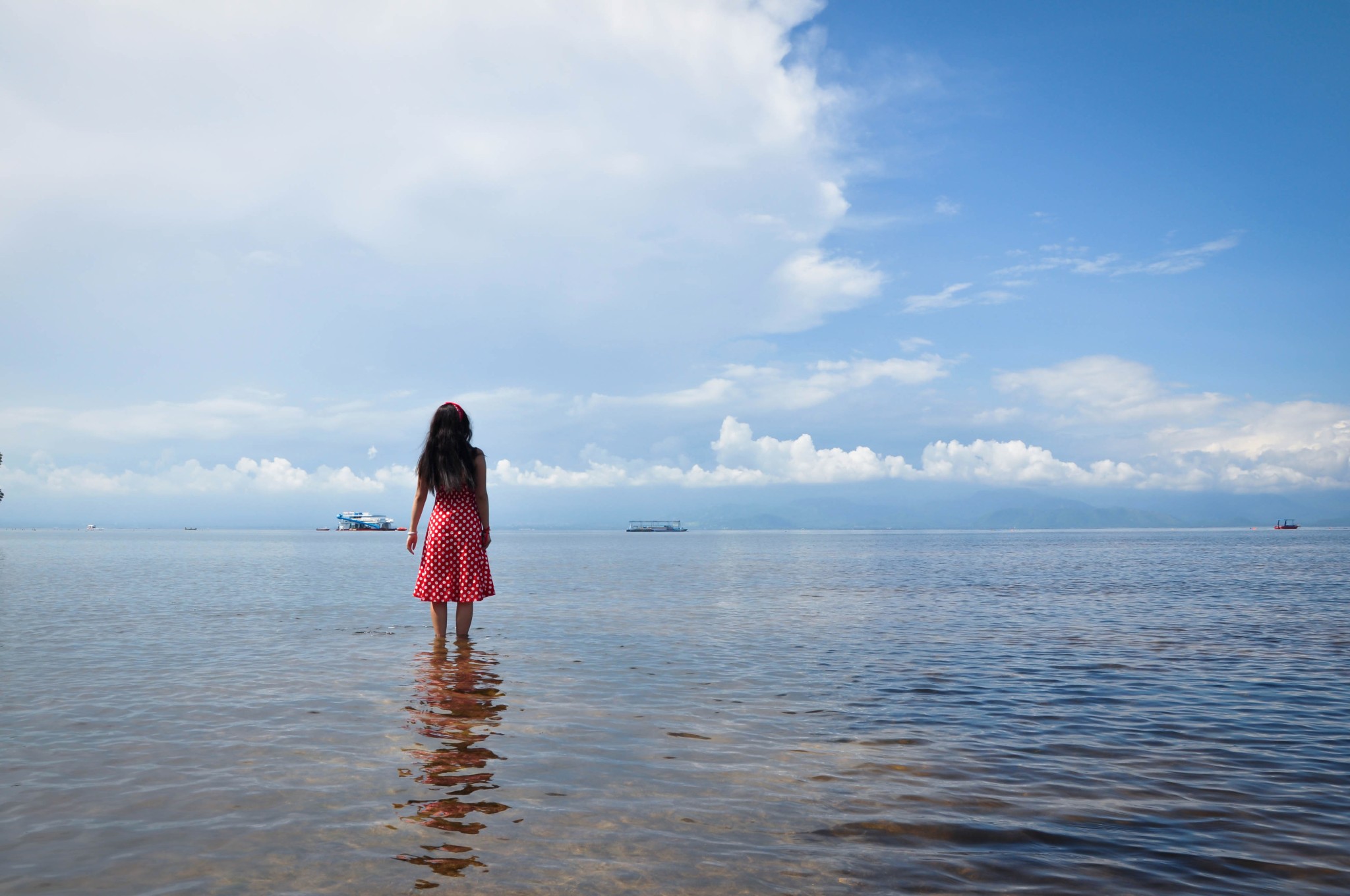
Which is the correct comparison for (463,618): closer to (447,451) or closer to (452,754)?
(447,451)

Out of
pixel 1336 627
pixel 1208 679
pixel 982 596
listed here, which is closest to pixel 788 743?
pixel 1208 679

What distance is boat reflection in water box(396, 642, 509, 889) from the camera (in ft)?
15.3

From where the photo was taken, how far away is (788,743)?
24.0ft

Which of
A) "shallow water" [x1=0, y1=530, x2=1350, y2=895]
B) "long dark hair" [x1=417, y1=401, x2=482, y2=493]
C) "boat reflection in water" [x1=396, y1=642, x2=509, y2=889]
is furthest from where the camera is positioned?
"long dark hair" [x1=417, y1=401, x2=482, y2=493]

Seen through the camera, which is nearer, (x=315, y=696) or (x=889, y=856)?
(x=889, y=856)

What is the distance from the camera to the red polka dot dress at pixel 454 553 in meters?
11.9

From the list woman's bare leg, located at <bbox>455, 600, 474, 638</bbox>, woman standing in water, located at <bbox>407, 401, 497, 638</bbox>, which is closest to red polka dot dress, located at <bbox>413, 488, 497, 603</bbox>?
woman standing in water, located at <bbox>407, 401, 497, 638</bbox>

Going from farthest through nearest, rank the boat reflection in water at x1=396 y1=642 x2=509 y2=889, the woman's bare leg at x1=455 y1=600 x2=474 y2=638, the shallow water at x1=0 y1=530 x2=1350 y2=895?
the woman's bare leg at x1=455 y1=600 x2=474 y2=638 < the boat reflection in water at x1=396 y1=642 x2=509 y2=889 < the shallow water at x1=0 y1=530 x2=1350 y2=895

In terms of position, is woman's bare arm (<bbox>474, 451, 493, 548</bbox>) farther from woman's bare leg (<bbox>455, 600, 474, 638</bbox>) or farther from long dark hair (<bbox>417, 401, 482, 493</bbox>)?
woman's bare leg (<bbox>455, 600, 474, 638</bbox>)

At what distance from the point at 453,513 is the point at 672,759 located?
254 inches

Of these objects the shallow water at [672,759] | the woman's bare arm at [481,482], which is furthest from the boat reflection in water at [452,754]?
the woman's bare arm at [481,482]

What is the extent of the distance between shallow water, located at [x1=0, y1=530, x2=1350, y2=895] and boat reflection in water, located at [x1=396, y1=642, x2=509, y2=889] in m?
0.03

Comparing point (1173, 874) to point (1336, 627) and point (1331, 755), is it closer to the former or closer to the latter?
point (1331, 755)

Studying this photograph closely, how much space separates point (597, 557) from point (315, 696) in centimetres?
5247
